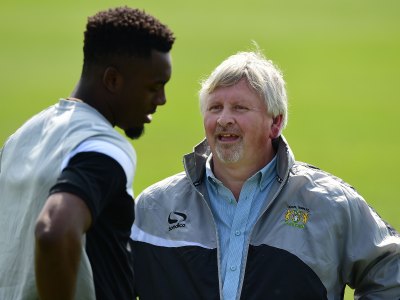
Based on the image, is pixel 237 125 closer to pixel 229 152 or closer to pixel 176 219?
pixel 229 152

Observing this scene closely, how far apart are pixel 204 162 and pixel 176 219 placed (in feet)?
1.28

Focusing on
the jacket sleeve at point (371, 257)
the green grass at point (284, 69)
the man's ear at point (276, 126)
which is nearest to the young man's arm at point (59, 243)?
the jacket sleeve at point (371, 257)

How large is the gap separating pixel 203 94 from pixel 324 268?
1224 mm

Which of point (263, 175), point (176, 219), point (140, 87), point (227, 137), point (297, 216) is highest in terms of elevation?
point (140, 87)

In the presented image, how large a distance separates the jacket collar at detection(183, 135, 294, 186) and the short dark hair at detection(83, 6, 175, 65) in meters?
1.73

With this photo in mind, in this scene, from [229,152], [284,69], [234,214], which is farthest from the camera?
[284,69]

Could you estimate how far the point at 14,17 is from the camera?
2095 cm

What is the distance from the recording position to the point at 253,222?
546 cm

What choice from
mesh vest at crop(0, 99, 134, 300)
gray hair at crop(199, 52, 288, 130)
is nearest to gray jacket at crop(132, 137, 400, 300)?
gray hair at crop(199, 52, 288, 130)

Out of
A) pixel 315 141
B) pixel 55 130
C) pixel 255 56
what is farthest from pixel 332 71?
pixel 55 130

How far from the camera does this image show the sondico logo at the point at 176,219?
5.53m

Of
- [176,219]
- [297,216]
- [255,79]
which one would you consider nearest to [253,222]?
[297,216]

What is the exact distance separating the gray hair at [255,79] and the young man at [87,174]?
65.4 inches

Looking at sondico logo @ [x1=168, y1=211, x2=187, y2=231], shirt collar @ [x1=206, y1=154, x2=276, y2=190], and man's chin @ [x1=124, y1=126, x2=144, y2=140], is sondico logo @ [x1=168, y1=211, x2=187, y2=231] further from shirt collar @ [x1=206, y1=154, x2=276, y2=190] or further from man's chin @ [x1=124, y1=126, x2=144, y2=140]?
man's chin @ [x1=124, y1=126, x2=144, y2=140]
